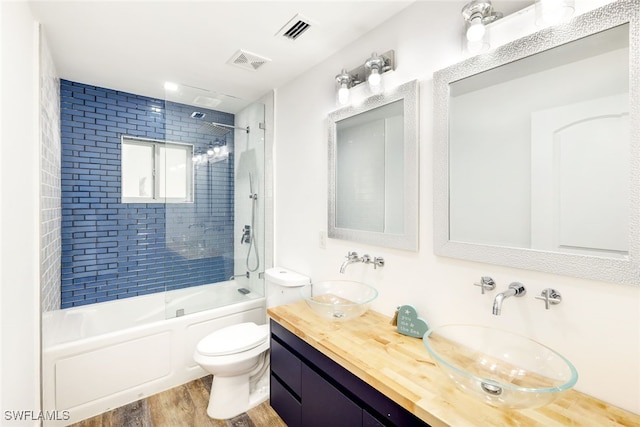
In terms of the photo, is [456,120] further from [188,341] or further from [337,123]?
[188,341]

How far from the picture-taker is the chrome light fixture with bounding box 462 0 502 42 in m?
1.21

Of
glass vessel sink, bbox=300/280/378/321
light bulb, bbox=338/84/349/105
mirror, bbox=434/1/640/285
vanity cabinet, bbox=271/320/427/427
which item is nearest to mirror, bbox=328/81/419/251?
light bulb, bbox=338/84/349/105

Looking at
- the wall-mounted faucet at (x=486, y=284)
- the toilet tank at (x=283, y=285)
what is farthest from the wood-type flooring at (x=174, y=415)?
the wall-mounted faucet at (x=486, y=284)

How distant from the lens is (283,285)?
7.62 feet

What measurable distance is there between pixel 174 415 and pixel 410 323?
1.78 m

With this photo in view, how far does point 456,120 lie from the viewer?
1400mm

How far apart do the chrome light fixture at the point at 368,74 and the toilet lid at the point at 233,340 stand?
1804mm

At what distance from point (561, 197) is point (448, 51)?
0.87m

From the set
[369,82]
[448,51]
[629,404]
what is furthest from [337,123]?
[629,404]

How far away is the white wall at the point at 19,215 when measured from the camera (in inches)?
45.9

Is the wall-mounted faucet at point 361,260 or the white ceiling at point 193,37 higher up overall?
the white ceiling at point 193,37

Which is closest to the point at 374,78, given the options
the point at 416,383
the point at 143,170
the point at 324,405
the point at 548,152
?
the point at 548,152

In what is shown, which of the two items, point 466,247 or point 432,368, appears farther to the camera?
point 466,247

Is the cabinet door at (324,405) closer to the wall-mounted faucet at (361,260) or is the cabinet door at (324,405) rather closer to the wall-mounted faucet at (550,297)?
the wall-mounted faucet at (361,260)
